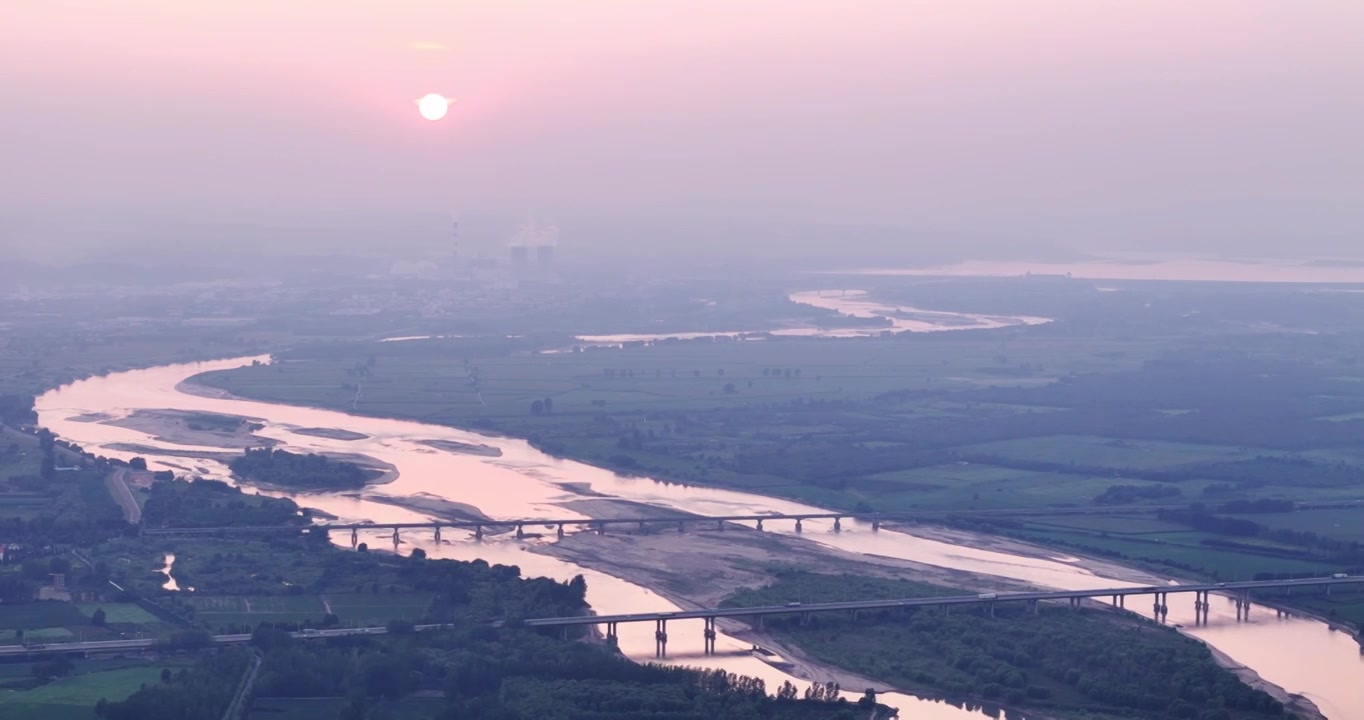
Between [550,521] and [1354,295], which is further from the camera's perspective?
[1354,295]

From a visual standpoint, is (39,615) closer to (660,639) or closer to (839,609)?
(660,639)

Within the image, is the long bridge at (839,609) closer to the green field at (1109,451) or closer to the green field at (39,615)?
the green field at (39,615)

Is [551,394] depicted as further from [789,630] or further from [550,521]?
[789,630]

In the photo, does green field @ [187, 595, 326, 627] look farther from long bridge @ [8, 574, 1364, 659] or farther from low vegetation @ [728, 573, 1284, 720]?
low vegetation @ [728, 573, 1284, 720]

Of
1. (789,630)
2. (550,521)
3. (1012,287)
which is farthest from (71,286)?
(789,630)

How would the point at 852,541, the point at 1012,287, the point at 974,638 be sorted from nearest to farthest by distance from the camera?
1. the point at 974,638
2. the point at 852,541
3. the point at 1012,287

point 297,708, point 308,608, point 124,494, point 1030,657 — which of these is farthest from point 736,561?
point 124,494
